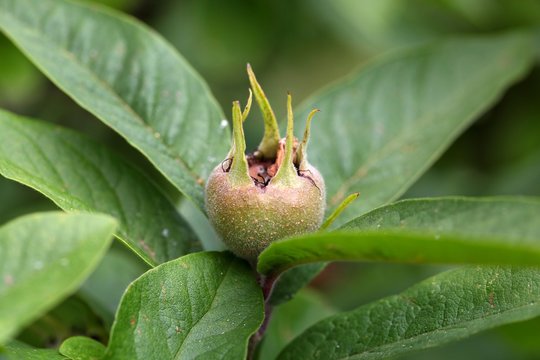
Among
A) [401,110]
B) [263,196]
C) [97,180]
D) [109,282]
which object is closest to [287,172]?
[263,196]

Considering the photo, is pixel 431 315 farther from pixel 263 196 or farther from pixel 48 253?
pixel 48 253

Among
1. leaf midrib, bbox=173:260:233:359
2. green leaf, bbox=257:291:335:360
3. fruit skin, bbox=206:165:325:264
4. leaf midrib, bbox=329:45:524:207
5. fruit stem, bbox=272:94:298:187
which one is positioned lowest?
green leaf, bbox=257:291:335:360

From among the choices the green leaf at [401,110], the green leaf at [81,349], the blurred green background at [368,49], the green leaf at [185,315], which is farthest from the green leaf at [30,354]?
the blurred green background at [368,49]

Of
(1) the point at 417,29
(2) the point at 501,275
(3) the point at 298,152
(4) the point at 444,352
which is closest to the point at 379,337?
(2) the point at 501,275

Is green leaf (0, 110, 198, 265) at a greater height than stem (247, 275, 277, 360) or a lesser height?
greater

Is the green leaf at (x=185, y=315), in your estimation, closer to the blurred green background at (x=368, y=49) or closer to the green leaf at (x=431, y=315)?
the green leaf at (x=431, y=315)

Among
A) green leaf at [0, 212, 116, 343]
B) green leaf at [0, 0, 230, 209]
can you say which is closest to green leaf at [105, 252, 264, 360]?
green leaf at [0, 212, 116, 343]

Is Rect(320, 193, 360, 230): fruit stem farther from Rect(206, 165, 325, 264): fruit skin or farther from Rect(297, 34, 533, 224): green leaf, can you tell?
Rect(297, 34, 533, 224): green leaf

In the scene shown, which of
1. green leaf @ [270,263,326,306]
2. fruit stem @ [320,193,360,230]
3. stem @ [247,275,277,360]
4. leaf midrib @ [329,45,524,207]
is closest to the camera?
fruit stem @ [320,193,360,230]
